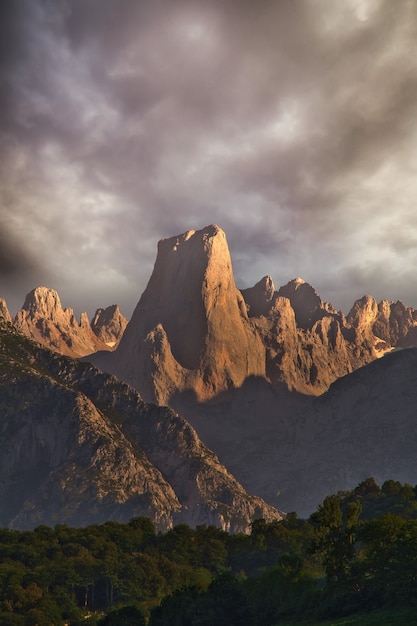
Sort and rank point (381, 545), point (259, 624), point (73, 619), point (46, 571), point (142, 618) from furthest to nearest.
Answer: point (46, 571), point (73, 619), point (142, 618), point (259, 624), point (381, 545)

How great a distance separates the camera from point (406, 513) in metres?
178

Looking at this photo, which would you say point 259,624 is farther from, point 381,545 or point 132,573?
point 132,573

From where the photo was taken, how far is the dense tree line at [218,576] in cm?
12069

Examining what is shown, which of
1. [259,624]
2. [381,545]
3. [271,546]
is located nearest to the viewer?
[381,545]

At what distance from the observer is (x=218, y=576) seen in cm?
14438

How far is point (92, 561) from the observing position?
180 m

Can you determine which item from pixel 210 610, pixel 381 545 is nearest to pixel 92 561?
pixel 210 610

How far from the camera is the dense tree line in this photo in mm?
120688

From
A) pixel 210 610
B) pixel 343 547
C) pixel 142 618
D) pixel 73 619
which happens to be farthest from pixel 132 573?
pixel 343 547

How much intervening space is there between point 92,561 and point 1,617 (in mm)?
33397

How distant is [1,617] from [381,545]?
68.5m

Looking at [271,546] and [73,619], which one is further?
[271,546]

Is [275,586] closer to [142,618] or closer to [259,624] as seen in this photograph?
[259,624]

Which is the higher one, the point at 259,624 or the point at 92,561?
the point at 92,561
